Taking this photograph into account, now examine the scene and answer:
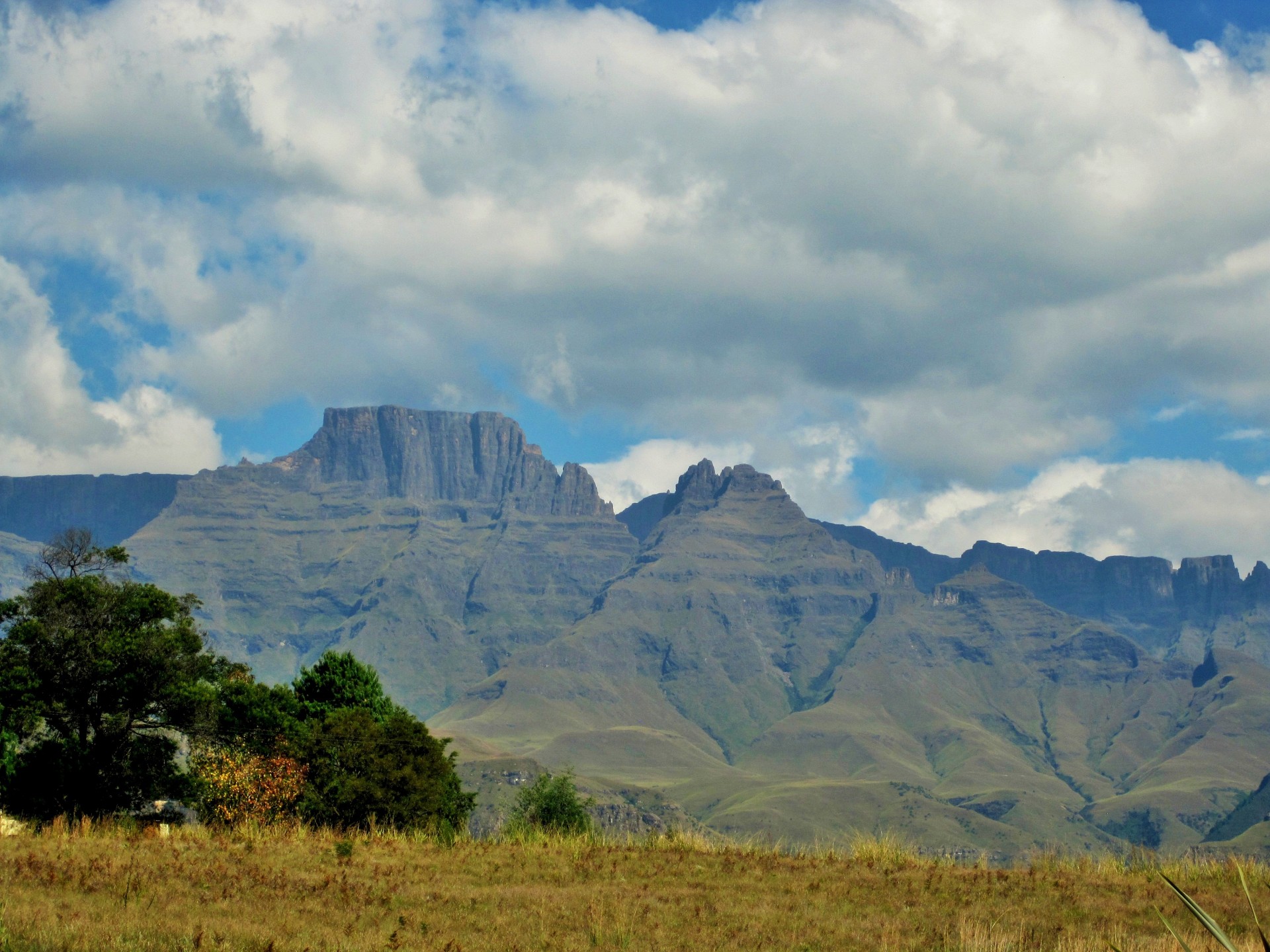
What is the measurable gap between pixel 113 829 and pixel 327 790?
8.86 metres

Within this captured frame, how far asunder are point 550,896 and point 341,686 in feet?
128

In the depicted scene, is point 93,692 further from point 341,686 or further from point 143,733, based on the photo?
point 341,686

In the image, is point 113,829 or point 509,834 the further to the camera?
point 509,834

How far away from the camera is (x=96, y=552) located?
47625 mm

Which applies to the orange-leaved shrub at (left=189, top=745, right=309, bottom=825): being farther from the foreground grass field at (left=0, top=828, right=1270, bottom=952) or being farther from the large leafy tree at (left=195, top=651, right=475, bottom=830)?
the foreground grass field at (left=0, top=828, right=1270, bottom=952)

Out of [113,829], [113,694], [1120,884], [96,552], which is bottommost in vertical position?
[1120,884]

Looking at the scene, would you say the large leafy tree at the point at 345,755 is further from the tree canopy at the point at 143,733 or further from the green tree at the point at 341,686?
the green tree at the point at 341,686

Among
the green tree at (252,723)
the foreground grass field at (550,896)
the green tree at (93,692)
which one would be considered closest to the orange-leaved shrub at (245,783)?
the green tree at (252,723)

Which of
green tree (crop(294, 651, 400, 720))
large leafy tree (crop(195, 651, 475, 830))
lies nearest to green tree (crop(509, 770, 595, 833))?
large leafy tree (crop(195, 651, 475, 830))

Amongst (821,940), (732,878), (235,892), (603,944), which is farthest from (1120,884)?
(235,892)

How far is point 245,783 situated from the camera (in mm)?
43125

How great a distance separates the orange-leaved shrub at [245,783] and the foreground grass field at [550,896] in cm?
685

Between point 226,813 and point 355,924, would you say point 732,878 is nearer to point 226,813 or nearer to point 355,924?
point 355,924

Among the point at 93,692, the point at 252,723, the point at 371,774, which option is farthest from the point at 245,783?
the point at 93,692
